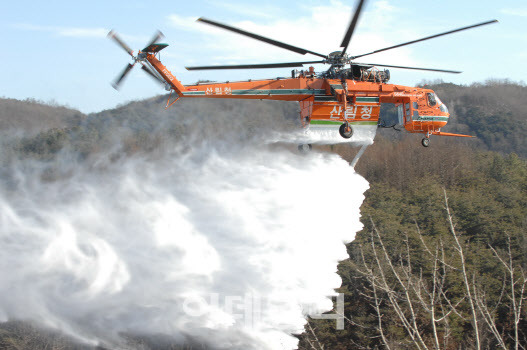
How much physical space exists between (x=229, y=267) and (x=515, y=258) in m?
19.2

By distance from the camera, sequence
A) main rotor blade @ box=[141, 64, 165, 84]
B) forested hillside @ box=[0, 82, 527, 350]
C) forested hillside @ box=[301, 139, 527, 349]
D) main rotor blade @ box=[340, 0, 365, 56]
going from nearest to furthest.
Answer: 1. main rotor blade @ box=[340, 0, 365, 56]
2. forested hillside @ box=[0, 82, 527, 350]
3. main rotor blade @ box=[141, 64, 165, 84]
4. forested hillside @ box=[301, 139, 527, 349]

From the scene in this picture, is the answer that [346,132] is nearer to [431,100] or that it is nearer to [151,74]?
[431,100]

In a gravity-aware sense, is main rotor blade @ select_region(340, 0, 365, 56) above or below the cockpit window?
below

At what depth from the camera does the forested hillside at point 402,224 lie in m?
13.7

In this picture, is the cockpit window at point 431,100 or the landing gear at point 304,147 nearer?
the landing gear at point 304,147

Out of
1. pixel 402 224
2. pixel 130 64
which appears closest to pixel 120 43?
pixel 130 64

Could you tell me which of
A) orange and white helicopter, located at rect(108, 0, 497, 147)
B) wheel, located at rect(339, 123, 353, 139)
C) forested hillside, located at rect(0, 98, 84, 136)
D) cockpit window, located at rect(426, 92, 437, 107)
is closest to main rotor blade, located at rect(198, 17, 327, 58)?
orange and white helicopter, located at rect(108, 0, 497, 147)

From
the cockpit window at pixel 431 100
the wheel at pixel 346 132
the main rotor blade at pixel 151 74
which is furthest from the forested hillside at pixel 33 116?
the cockpit window at pixel 431 100

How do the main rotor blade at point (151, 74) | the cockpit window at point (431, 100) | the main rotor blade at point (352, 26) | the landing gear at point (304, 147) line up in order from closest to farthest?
the main rotor blade at point (352, 26) < the main rotor blade at point (151, 74) < the landing gear at point (304, 147) < the cockpit window at point (431, 100)

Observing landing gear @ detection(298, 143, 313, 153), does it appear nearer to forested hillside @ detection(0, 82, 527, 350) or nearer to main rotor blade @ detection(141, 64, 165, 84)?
forested hillside @ detection(0, 82, 527, 350)

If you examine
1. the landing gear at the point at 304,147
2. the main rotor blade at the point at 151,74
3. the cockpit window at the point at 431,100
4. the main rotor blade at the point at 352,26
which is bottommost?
the landing gear at the point at 304,147

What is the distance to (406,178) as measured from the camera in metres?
45.2

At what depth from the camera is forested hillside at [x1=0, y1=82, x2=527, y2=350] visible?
13.7 m

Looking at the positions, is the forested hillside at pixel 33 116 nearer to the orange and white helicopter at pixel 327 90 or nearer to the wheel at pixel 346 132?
the orange and white helicopter at pixel 327 90
